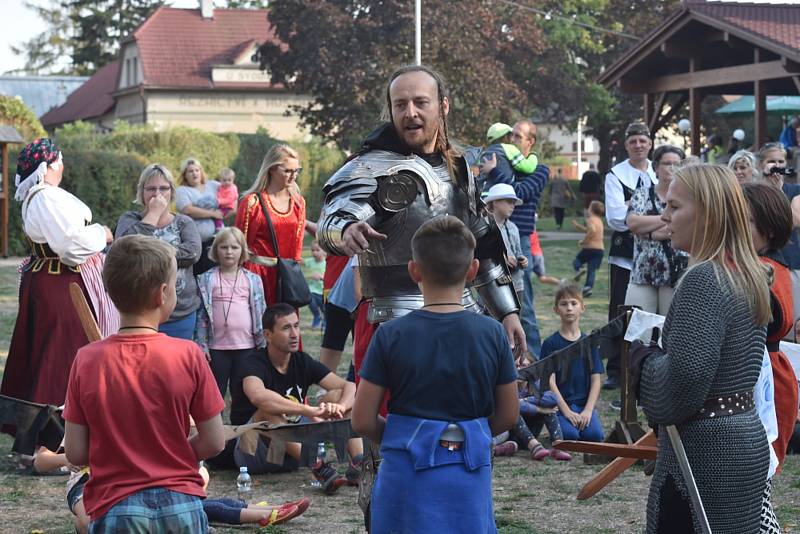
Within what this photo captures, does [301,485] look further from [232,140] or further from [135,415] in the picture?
[232,140]

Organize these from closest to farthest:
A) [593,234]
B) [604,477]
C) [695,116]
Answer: [604,477], [593,234], [695,116]

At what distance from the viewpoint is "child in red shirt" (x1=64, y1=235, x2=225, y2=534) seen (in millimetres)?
3475

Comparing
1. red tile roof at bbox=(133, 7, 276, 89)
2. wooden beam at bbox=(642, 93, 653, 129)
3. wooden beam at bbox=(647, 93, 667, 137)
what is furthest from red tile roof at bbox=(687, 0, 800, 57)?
red tile roof at bbox=(133, 7, 276, 89)

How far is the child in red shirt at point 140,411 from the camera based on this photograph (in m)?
3.47

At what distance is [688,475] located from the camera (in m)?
3.33

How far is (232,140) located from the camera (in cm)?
3231

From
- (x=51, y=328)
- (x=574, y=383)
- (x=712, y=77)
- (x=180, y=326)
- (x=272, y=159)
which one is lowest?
(x=574, y=383)

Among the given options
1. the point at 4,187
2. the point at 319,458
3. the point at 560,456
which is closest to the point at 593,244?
the point at 560,456

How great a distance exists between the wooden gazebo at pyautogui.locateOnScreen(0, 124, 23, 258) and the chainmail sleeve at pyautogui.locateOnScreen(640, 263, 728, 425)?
2095cm

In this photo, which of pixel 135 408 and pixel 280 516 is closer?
pixel 135 408

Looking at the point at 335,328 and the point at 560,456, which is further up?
the point at 335,328

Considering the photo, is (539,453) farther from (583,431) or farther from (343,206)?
(343,206)

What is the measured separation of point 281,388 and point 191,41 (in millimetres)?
47221

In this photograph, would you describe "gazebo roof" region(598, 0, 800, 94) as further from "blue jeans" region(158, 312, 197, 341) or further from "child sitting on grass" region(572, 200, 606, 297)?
"blue jeans" region(158, 312, 197, 341)
